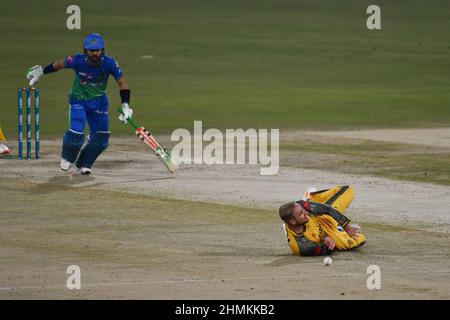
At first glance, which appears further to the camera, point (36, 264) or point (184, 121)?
point (184, 121)

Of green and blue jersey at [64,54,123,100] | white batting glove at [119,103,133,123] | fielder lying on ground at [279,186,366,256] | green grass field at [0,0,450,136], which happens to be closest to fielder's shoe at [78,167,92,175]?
white batting glove at [119,103,133,123]

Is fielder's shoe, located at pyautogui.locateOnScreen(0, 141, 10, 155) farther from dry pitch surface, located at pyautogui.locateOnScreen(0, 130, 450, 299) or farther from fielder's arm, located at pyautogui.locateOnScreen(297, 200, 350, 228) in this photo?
fielder's arm, located at pyautogui.locateOnScreen(297, 200, 350, 228)

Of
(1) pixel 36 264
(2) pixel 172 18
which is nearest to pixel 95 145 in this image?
(1) pixel 36 264

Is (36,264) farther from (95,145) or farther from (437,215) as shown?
(95,145)

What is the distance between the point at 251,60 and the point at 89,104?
2678 centimetres

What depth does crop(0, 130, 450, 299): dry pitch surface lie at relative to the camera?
45.4 feet

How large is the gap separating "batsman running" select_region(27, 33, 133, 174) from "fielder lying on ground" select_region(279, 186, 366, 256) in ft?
25.2

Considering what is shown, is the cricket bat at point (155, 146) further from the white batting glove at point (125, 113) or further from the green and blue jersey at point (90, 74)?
the green and blue jersey at point (90, 74)

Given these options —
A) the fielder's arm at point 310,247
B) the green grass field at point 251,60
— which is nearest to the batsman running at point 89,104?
the green grass field at point 251,60

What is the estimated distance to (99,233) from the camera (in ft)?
57.6

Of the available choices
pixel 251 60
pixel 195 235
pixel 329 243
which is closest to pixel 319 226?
pixel 329 243

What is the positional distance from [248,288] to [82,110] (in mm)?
10353

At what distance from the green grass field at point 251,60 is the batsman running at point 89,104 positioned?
20.5 ft

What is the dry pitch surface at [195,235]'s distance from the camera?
13836 millimetres
